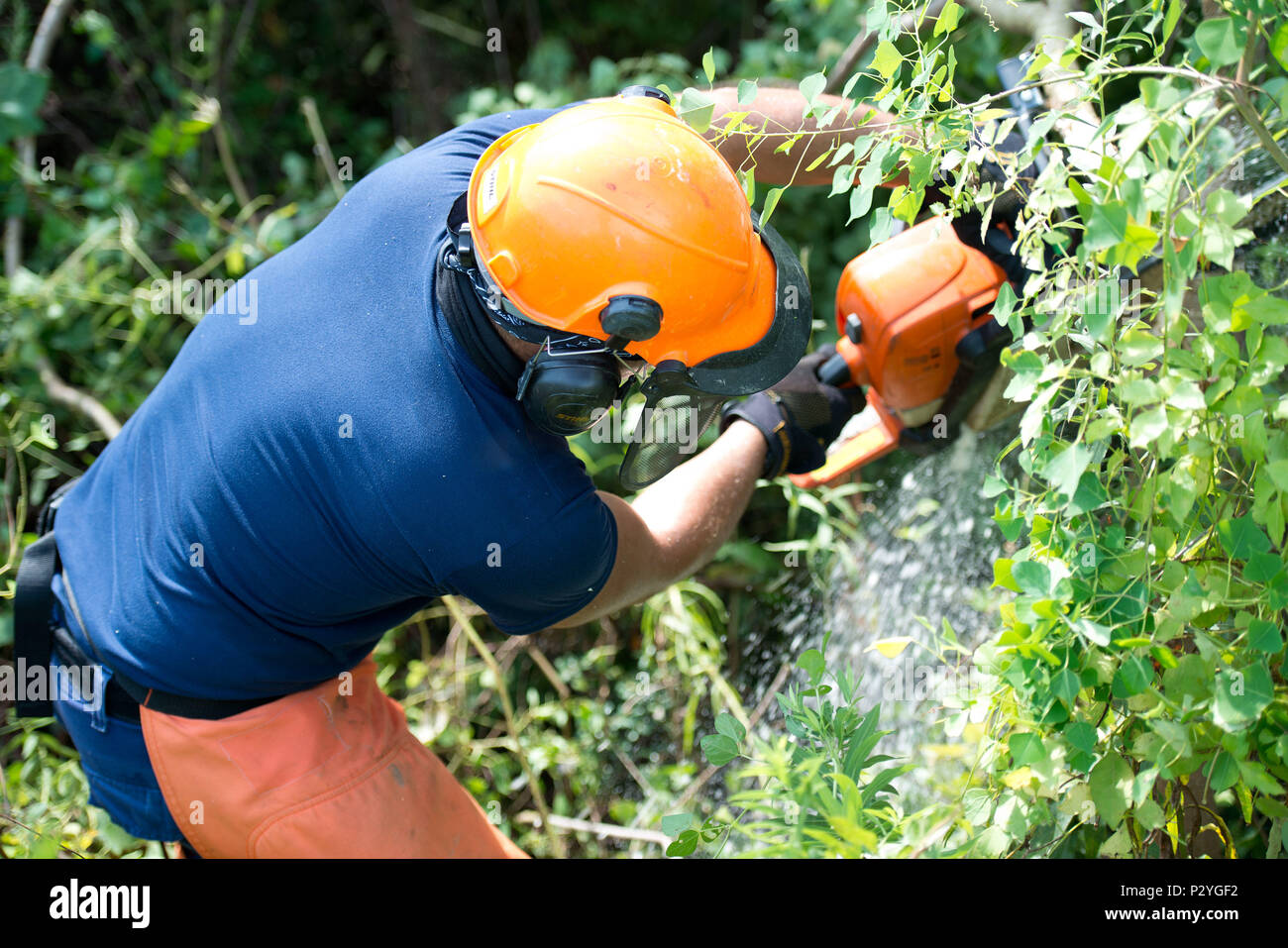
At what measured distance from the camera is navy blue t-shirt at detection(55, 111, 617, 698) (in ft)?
5.09

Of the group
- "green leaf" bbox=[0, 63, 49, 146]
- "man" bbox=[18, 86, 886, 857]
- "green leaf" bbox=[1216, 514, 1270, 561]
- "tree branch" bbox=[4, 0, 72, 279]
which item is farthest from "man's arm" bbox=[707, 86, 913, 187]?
"tree branch" bbox=[4, 0, 72, 279]

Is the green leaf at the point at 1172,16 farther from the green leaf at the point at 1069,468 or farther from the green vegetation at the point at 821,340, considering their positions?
the green leaf at the point at 1069,468

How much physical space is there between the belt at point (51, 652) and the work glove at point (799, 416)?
1.07 metres

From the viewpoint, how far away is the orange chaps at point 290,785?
73.4 inches

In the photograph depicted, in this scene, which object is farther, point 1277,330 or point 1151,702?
point 1277,330

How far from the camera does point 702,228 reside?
1.44 metres

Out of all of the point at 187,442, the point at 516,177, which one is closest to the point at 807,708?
the point at 516,177

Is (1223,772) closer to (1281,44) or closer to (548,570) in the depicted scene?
(1281,44)

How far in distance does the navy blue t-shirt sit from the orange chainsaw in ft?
2.13

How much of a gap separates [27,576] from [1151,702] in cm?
192

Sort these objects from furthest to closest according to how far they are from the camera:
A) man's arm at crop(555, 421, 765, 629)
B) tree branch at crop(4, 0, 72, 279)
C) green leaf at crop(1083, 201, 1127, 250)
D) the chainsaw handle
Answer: tree branch at crop(4, 0, 72, 279), the chainsaw handle, man's arm at crop(555, 421, 765, 629), green leaf at crop(1083, 201, 1127, 250)

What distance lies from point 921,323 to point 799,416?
322 mm

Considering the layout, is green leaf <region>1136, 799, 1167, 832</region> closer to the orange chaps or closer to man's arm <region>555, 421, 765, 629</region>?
man's arm <region>555, 421, 765, 629</region>

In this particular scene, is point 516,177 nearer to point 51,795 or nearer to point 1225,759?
point 1225,759
